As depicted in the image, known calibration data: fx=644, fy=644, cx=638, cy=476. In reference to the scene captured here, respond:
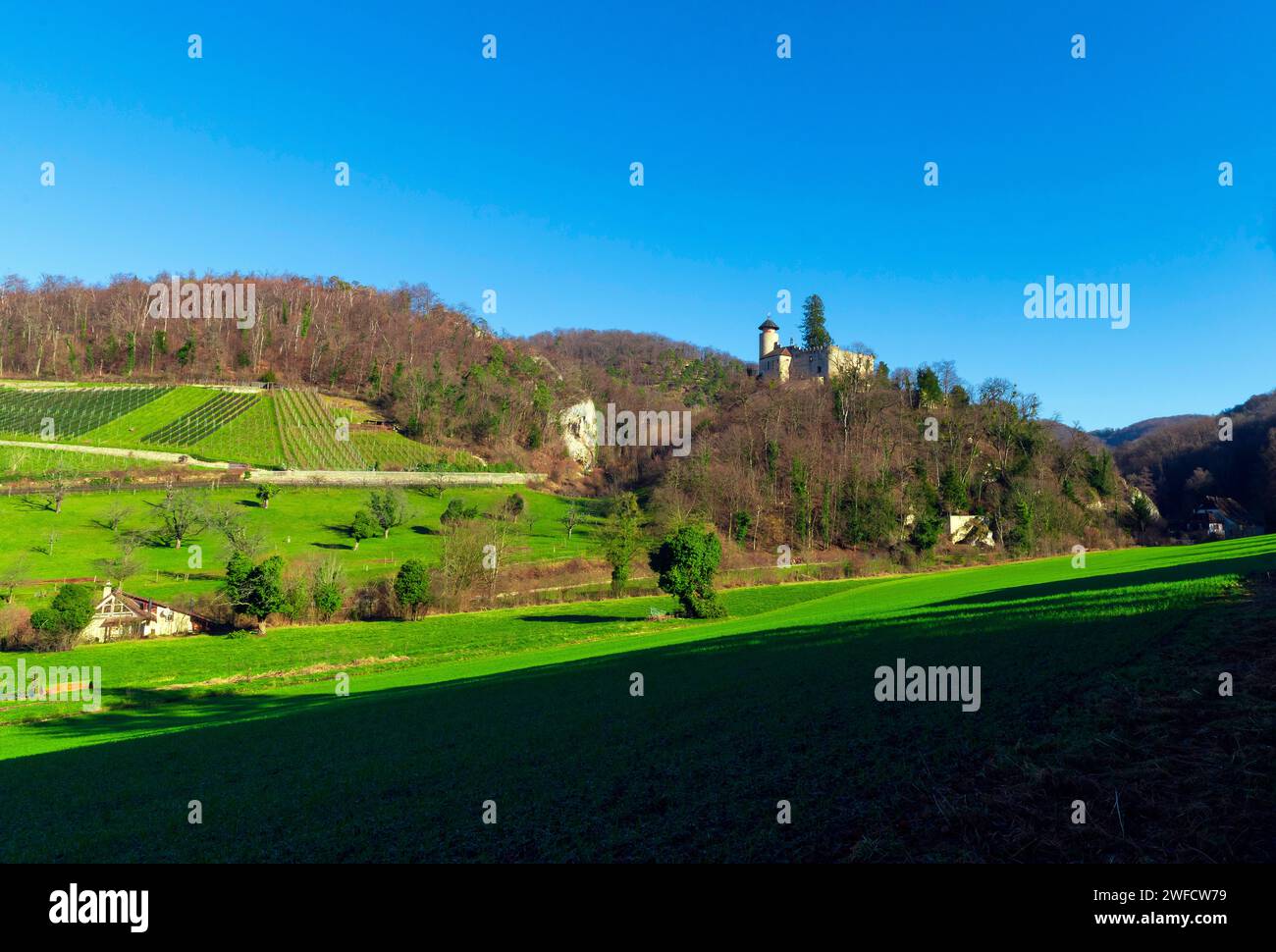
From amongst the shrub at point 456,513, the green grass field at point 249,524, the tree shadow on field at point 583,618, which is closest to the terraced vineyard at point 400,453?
the green grass field at point 249,524

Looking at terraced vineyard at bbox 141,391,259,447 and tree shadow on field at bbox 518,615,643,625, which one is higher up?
terraced vineyard at bbox 141,391,259,447

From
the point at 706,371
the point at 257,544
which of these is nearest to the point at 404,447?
the point at 257,544

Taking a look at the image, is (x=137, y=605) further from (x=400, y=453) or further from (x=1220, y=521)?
(x=1220, y=521)

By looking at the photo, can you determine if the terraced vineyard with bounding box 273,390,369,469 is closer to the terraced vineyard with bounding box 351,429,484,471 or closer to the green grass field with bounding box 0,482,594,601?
the terraced vineyard with bounding box 351,429,484,471

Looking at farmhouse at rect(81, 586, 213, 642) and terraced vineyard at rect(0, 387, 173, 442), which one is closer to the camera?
farmhouse at rect(81, 586, 213, 642)

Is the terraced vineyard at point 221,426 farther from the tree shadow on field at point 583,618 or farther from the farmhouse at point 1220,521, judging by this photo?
the farmhouse at point 1220,521

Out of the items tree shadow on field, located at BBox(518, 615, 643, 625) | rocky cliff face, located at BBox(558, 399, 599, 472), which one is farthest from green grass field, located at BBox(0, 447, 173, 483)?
rocky cliff face, located at BBox(558, 399, 599, 472)
